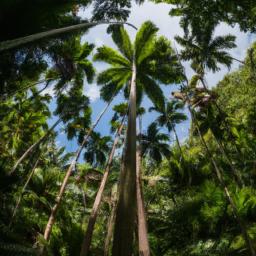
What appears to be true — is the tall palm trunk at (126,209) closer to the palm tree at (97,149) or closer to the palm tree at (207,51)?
the palm tree at (207,51)

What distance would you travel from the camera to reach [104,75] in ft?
73.0

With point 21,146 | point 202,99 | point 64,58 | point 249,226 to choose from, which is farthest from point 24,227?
point 202,99

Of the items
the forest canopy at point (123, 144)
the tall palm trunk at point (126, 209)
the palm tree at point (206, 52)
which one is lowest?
the tall palm trunk at point (126, 209)

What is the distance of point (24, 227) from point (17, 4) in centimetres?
954

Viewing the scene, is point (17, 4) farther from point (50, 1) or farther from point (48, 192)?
point (48, 192)

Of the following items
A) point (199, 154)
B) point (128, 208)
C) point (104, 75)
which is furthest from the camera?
point (199, 154)

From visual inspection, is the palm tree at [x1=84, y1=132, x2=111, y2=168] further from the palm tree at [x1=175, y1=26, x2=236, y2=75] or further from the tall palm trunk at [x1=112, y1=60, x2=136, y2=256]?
the tall palm trunk at [x1=112, y1=60, x2=136, y2=256]

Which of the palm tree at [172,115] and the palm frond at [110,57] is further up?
the palm tree at [172,115]

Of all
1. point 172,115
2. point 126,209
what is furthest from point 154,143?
point 126,209

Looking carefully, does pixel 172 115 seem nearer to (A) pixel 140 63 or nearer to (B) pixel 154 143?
(B) pixel 154 143

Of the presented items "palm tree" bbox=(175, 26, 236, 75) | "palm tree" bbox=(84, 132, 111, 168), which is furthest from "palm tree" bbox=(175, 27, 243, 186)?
"palm tree" bbox=(84, 132, 111, 168)

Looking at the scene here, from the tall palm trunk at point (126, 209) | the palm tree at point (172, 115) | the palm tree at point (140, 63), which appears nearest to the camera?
the tall palm trunk at point (126, 209)

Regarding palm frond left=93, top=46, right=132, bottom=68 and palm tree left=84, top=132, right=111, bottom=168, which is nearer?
palm frond left=93, top=46, right=132, bottom=68

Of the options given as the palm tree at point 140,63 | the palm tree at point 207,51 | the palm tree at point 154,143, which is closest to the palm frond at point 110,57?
the palm tree at point 140,63
